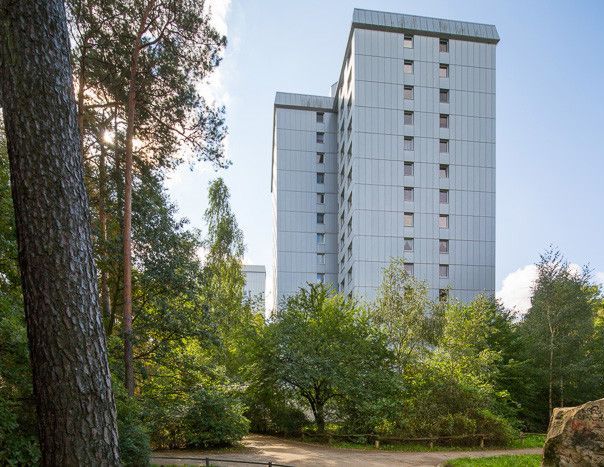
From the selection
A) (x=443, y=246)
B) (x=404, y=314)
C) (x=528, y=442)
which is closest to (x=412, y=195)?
(x=443, y=246)

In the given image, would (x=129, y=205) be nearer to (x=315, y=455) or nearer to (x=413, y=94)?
(x=315, y=455)

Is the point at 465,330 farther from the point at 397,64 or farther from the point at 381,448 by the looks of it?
the point at 397,64

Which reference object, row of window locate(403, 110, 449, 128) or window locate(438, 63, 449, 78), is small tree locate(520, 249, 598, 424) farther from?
window locate(438, 63, 449, 78)

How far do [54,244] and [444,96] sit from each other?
40.7 m

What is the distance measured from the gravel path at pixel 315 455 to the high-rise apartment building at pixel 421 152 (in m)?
20.9

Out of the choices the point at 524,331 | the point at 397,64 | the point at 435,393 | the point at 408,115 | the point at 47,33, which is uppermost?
the point at 397,64

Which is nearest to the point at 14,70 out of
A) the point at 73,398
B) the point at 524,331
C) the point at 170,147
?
the point at 73,398

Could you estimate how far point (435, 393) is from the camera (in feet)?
60.6

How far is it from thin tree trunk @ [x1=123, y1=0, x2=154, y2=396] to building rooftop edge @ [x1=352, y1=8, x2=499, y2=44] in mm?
29131

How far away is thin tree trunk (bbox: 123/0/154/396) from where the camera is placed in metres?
13.1

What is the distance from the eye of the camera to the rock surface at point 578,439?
9.01 meters

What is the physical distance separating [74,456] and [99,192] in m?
13.1

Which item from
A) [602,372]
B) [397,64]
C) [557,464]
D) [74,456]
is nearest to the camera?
[74,456]

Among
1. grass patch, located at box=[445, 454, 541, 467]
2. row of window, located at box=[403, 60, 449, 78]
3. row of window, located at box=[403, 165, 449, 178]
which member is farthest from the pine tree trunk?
row of window, located at box=[403, 60, 449, 78]
